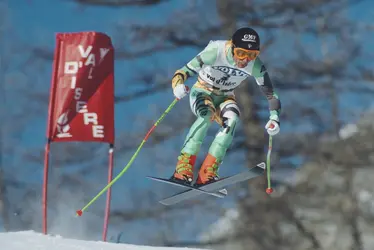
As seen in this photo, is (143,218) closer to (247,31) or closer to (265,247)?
(265,247)

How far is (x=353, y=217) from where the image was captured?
51.2ft

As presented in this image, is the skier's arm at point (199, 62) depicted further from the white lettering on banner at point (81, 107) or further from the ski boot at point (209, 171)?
the white lettering on banner at point (81, 107)

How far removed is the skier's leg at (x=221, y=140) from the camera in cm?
702

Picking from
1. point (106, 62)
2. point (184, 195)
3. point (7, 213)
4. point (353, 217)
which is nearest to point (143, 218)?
point (7, 213)

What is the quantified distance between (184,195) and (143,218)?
10.1 meters

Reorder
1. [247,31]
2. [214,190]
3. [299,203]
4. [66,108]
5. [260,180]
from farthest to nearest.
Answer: [299,203], [260,180], [66,108], [214,190], [247,31]

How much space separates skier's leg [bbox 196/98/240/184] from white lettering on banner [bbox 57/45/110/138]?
2.73 meters

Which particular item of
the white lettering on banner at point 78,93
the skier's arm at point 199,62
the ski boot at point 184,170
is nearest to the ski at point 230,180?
the ski boot at point 184,170

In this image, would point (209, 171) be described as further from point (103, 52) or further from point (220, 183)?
point (103, 52)

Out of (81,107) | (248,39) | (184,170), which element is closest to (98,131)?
(81,107)

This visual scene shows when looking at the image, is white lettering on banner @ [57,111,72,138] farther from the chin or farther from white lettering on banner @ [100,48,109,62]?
the chin

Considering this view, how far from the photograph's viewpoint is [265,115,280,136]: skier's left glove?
22.6 ft

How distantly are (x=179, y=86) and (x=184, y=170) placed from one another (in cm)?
92

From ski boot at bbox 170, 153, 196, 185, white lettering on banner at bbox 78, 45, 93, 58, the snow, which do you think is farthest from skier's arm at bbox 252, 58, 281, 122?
white lettering on banner at bbox 78, 45, 93, 58
